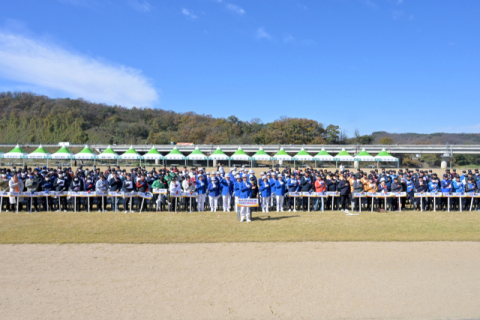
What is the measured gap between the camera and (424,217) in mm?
13828

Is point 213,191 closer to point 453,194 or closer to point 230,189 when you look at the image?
point 230,189

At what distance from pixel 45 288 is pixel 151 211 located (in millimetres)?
8443

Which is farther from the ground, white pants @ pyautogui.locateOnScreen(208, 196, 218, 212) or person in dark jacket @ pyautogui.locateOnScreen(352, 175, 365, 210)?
person in dark jacket @ pyautogui.locateOnScreen(352, 175, 365, 210)

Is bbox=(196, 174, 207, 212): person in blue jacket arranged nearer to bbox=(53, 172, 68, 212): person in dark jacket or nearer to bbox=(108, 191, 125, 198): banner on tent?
bbox=(108, 191, 125, 198): banner on tent

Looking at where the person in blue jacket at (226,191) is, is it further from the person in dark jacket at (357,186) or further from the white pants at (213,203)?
the person in dark jacket at (357,186)

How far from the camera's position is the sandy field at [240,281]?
547cm

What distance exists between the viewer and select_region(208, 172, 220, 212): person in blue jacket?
1440 centimetres

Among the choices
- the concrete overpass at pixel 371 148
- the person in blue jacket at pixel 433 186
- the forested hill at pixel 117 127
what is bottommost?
the person in blue jacket at pixel 433 186

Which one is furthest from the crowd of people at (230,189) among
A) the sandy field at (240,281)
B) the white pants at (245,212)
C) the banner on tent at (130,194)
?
the sandy field at (240,281)

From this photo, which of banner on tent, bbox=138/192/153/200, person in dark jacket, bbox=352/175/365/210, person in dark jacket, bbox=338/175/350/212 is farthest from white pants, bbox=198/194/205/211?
person in dark jacket, bbox=352/175/365/210

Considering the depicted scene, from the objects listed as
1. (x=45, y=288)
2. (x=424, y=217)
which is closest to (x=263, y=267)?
(x=45, y=288)

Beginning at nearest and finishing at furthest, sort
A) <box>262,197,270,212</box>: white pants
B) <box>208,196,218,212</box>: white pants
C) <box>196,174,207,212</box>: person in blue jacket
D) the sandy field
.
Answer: the sandy field, <box>196,174,207,212</box>: person in blue jacket, <box>262,197,270,212</box>: white pants, <box>208,196,218,212</box>: white pants

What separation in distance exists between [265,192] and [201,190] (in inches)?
120

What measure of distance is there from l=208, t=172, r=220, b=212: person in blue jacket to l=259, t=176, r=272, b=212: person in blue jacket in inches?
81.5
